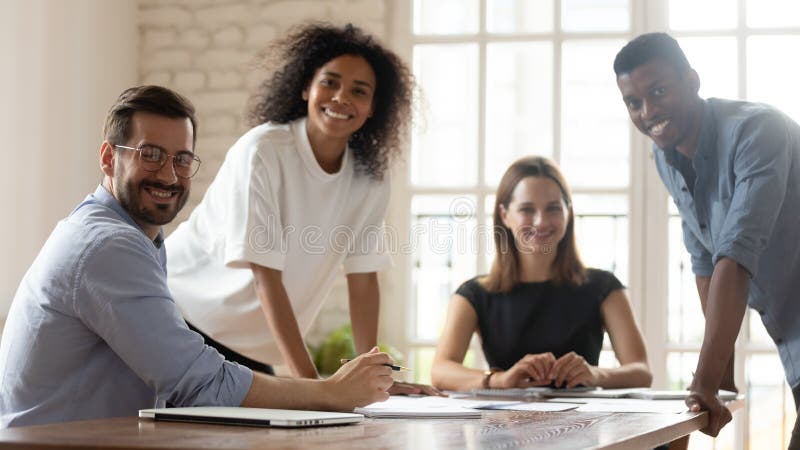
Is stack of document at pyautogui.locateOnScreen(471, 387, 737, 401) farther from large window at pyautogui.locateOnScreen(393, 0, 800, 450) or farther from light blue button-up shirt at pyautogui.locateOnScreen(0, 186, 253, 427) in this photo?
large window at pyautogui.locateOnScreen(393, 0, 800, 450)

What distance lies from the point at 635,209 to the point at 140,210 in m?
2.77

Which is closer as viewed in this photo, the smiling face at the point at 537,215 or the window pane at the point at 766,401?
the smiling face at the point at 537,215

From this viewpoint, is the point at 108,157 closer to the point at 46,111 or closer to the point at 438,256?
the point at 46,111

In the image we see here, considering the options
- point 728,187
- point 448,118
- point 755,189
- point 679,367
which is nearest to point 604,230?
point 679,367

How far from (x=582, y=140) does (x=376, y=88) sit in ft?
5.50

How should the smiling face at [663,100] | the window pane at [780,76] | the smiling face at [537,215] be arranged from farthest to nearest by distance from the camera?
the window pane at [780,76]
the smiling face at [537,215]
the smiling face at [663,100]

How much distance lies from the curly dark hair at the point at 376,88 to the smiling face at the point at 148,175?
93 centimetres

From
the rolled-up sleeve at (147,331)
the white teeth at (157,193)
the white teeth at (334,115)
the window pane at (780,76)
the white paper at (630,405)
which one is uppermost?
the window pane at (780,76)

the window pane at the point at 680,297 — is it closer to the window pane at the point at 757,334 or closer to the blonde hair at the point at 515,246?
the window pane at the point at 757,334

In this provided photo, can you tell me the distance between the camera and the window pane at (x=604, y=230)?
14.0ft

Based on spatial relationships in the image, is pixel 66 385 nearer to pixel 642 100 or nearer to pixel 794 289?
pixel 642 100

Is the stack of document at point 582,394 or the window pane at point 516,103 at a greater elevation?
the window pane at point 516,103

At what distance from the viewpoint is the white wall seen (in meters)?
3.77

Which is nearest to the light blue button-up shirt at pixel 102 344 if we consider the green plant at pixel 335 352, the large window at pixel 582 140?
the green plant at pixel 335 352
